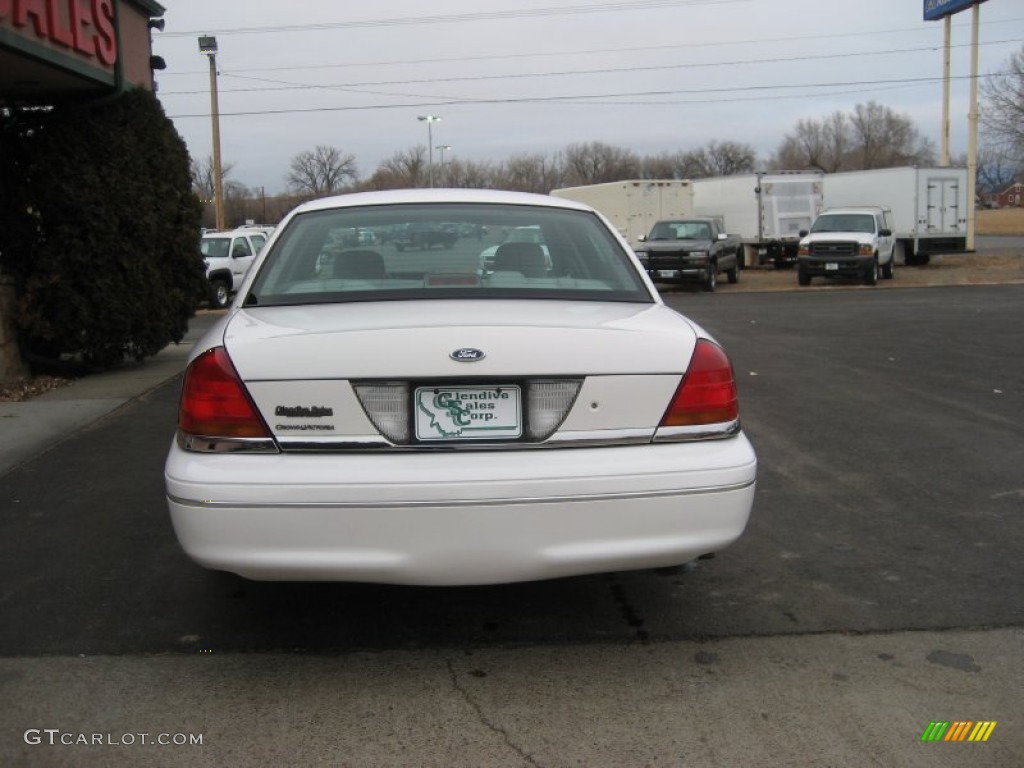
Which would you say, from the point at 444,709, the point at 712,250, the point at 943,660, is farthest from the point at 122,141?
the point at 712,250

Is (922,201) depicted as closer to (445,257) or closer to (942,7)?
(942,7)

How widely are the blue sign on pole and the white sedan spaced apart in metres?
34.4

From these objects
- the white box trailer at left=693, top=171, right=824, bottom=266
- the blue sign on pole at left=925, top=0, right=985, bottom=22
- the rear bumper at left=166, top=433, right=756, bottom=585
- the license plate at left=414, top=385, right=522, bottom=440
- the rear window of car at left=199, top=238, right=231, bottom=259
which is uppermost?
the blue sign on pole at left=925, top=0, right=985, bottom=22

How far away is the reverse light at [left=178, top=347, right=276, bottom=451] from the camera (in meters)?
3.10

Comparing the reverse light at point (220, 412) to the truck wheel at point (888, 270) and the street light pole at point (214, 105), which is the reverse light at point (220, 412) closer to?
the truck wheel at point (888, 270)

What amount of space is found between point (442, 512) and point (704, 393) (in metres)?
0.99

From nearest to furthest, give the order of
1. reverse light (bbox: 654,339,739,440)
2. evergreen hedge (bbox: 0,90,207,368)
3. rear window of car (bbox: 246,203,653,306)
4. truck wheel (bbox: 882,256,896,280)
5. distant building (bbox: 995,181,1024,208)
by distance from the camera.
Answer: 1. reverse light (bbox: 654,339,739,440)
2. rear window of car (bbox: 246,203,653,306)
3. evergreen hedge (bbox: 0,90,207,368)
4. truck wheel (bbox: 882,256,896,280)
5. distant building (bbox: 995,181,1024,208)

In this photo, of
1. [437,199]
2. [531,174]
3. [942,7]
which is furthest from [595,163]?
[437,199]

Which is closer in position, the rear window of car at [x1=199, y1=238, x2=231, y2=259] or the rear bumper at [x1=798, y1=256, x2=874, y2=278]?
the rear window of car at [x1=199, y1=238, x2=231, y2=259]

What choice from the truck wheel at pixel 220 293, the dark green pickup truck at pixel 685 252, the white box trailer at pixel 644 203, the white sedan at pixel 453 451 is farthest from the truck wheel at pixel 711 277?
the white sedan at pixel 453 451

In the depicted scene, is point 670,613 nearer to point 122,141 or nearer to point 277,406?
point 277,406

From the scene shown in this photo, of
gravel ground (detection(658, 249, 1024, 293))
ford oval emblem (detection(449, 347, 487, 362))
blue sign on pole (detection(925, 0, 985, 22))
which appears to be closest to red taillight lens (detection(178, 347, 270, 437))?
ford oval emblem (detection(449, 347, 487, 362))

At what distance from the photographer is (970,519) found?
16.1 feet

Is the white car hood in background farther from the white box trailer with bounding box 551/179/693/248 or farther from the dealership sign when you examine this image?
the white box trailer with bounding box 551/179/693/248
